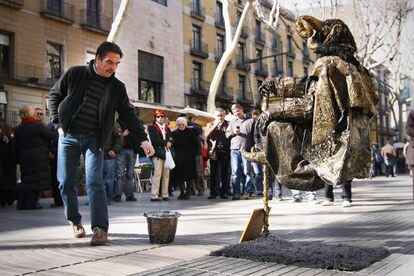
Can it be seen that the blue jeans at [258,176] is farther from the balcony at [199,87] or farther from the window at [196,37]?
the window at [196,37]

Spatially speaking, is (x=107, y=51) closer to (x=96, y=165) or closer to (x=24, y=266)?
(x=96, y=165)

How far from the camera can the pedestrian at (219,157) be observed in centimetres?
1069

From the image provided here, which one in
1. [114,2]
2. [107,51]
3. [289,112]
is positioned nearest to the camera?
[289,112]

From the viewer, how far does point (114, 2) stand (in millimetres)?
29578

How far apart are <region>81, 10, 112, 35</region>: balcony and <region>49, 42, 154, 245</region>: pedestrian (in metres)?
24.2

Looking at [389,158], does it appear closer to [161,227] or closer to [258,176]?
[258,176]

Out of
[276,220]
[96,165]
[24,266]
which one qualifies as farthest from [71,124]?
[276,220]

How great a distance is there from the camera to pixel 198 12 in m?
37.1

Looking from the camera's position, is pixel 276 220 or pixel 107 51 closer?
pixel 107 51

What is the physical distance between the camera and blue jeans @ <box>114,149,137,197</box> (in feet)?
33.3

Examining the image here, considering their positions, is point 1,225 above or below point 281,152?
below

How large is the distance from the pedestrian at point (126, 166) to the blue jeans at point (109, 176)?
379 millimetres

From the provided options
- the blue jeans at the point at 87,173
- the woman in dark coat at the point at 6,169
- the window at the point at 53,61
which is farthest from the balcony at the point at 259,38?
the blue jeans at the point at 87,173

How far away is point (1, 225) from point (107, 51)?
9.65 ft
